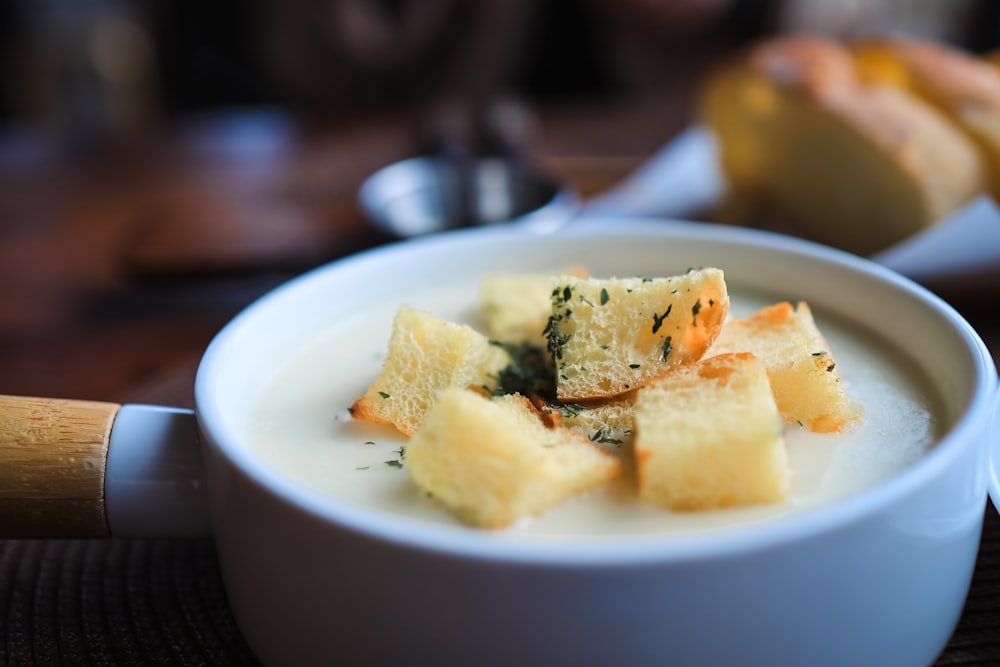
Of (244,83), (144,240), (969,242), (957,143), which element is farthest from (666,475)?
(244,83)

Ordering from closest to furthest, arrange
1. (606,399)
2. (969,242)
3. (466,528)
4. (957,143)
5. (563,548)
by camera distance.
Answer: (563,548) < (466,528) < (606,399) < (969,242) < (957,143)

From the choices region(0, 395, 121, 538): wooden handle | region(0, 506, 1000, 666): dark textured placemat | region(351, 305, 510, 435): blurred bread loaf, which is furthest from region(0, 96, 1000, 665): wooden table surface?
region(351, 305, 510, 435): blurred bread loaf

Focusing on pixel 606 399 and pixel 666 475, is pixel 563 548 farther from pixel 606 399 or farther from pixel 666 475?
pixel 606 399

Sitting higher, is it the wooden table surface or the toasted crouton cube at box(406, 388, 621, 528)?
the toasted crouton cube at box(406, 388, 621, 528)

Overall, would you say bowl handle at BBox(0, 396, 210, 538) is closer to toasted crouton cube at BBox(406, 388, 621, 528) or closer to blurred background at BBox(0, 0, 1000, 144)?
toasted crouton cube at BBox(406, 388, 621, 528)

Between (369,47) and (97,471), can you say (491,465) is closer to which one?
(97,471)
